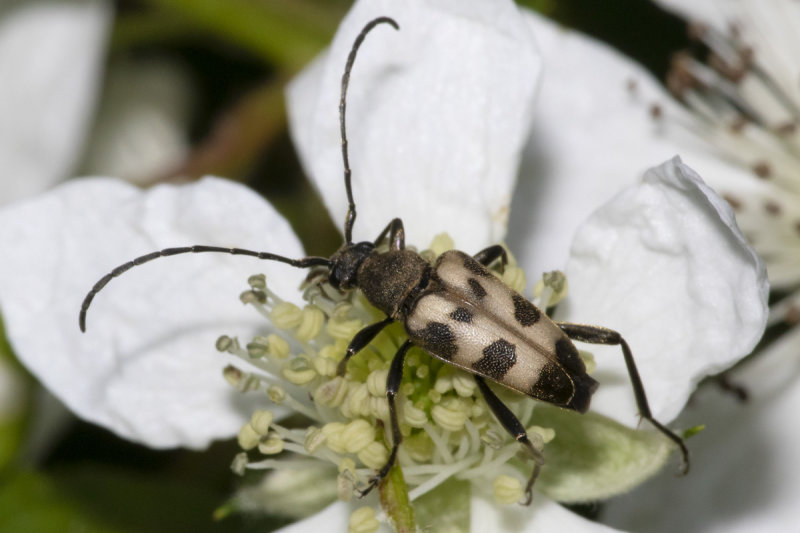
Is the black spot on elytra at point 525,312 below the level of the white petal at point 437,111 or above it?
below

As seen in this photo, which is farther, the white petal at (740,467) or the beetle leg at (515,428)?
the white petal at (740,467)

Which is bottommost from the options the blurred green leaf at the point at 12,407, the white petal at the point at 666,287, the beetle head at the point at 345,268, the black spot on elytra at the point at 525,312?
the blurred green leaf at the point at 12,407

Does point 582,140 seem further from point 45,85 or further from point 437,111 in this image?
point 45,85

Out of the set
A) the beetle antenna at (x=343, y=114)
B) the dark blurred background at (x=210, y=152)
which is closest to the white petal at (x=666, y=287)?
the beetle antenna at (x=343, y=114)

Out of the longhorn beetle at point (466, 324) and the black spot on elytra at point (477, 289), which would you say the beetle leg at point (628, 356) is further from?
the black spot on elytra at point (477, 289)

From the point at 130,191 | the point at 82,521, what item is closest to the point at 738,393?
the point at 130,191
